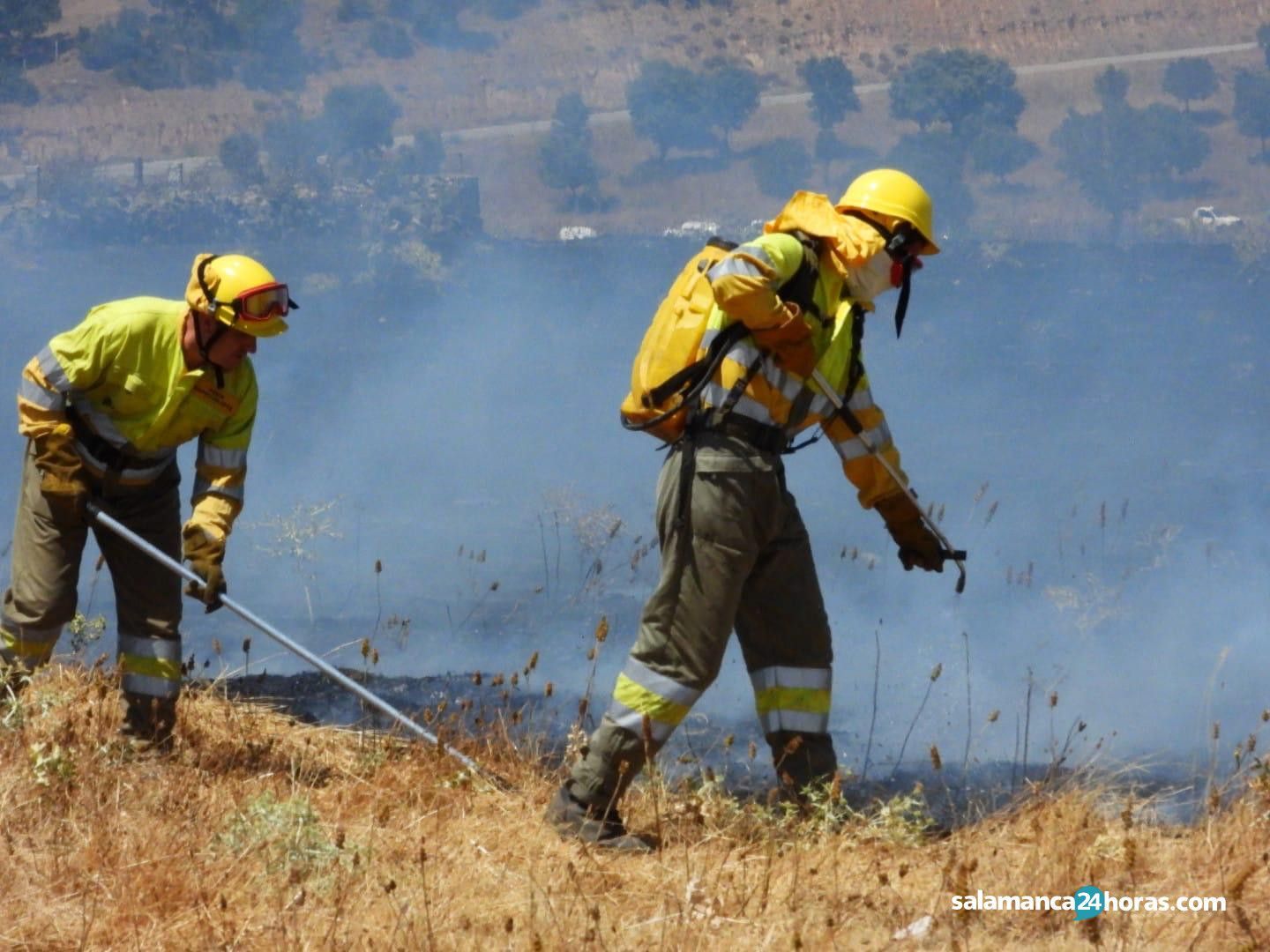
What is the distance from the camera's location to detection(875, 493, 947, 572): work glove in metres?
4.52

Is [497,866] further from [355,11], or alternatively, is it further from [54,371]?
[355,11]

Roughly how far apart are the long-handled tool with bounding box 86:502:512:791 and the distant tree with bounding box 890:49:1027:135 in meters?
14.7

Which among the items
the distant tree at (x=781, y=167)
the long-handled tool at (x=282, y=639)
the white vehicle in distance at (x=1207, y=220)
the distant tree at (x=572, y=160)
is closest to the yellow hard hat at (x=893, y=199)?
the long-handled tool at (x=282, y=639)

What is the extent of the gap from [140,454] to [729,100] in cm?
1488

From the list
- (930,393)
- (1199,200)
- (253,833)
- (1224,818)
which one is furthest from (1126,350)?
(253,833)

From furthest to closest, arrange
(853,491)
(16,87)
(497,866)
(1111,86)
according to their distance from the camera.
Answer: (16,87) → (1111,86) → (853,491) → (497,866)

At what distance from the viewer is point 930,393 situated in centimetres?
1287

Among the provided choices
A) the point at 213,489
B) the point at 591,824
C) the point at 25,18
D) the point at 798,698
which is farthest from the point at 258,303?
the point at 25,18

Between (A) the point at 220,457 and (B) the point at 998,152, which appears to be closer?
(A) the point at 220,457

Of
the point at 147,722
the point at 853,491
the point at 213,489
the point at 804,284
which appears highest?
the point at 804,284

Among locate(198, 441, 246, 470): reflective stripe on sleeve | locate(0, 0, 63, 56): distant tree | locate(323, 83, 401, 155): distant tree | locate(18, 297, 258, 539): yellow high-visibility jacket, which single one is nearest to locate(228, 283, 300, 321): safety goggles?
locate(18, 297, 258, 539): yellow high-visibility jacket

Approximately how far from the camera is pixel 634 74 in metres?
20.5

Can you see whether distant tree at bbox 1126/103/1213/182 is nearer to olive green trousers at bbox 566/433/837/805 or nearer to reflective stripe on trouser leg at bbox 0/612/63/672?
olive green trousers at bbox 566/433/837/805

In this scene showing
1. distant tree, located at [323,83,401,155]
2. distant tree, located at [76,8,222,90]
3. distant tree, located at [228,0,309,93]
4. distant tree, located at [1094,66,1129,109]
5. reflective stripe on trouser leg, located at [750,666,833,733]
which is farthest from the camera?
distant tree, located at [1094,66,1129,109]
